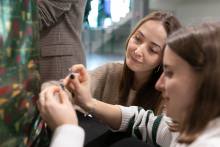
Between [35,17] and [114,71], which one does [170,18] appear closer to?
[114,71]

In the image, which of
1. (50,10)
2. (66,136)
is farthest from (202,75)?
(50,10)

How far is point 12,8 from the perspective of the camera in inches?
17.2

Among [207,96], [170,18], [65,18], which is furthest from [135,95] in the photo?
[207,96]

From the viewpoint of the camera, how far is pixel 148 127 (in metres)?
0.76

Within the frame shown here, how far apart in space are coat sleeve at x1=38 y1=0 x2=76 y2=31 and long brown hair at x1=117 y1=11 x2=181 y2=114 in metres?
0.38

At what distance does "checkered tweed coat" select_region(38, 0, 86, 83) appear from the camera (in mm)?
1225

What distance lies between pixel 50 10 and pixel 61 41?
208mm

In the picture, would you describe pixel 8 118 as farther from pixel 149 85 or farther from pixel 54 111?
pixel 149 85

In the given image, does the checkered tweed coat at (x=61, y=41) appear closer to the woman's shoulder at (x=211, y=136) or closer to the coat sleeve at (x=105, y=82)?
the coat sleeve at (x=105, y=82)

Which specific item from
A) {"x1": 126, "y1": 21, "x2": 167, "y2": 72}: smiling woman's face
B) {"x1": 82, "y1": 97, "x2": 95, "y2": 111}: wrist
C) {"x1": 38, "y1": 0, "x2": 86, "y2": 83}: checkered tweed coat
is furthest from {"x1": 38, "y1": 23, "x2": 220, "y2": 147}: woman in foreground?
{"x1": 38, "y1": 0, "x2": 86, "y2": 83}: checkered tweed coat

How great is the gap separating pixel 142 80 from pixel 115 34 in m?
4.40

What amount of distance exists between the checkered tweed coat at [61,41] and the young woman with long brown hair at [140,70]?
0.22m

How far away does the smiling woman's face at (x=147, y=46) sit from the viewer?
1.00 metres

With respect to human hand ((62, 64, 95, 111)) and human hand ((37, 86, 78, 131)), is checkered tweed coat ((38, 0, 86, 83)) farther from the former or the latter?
human hand ((37, 86, 78, 131))
